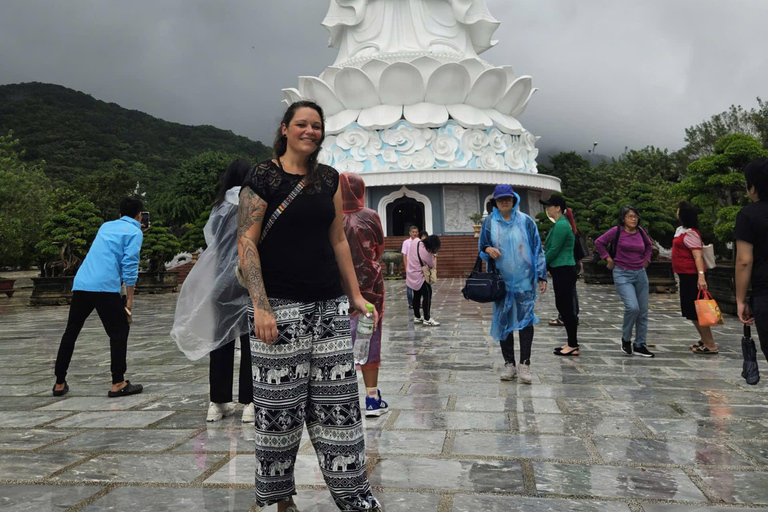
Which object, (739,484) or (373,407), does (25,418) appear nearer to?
(373,407)

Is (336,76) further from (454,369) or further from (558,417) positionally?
(558,417)

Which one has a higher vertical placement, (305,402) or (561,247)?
(561,247)

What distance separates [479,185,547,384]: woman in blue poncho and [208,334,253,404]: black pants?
1940mm

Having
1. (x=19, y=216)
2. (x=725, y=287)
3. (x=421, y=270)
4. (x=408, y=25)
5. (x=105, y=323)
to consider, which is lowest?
(x=105, y=323)

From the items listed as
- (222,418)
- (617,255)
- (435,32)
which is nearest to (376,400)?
(222,418)

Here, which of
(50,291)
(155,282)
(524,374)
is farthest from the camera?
(155,282)

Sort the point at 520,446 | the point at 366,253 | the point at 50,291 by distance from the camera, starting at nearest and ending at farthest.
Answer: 1. the point at 520,446
2. the point at 366,253
3. the point at 50,291

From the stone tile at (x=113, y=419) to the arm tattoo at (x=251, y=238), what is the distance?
1894 mm

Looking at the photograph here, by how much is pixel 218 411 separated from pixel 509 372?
2194mm

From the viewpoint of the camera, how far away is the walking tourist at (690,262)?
5.59 m

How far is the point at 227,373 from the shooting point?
3.67 metres

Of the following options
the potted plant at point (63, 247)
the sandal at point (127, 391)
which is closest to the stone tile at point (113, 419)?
the sandal at point (127, 391)

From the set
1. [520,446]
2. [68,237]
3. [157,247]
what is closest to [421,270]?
[520,446]

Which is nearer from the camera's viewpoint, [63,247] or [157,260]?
[63,247]
